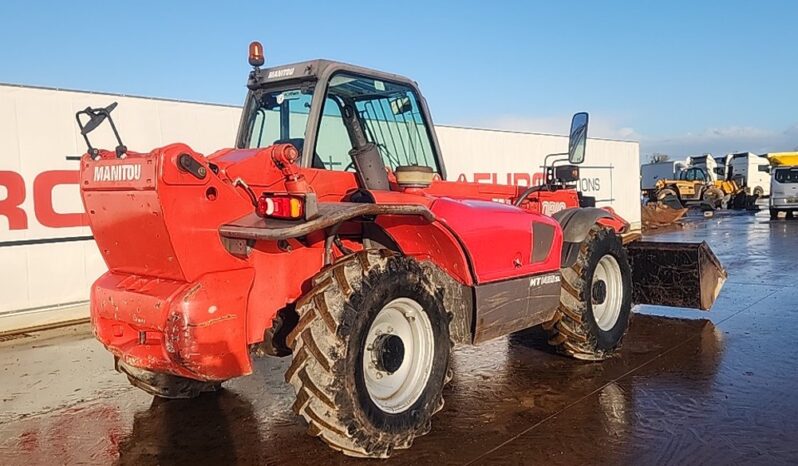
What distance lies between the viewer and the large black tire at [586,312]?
555 centimetres

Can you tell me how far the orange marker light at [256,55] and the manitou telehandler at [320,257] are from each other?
1cm

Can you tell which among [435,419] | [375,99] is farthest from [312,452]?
[375,99]

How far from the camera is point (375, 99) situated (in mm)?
4727

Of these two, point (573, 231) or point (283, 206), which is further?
point (573, 231)

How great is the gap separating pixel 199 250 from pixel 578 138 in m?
3.70

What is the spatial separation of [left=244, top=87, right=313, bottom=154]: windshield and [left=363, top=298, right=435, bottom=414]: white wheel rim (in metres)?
1.23

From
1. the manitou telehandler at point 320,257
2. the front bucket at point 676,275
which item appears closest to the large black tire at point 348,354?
the manitou telehandler at point 320,257

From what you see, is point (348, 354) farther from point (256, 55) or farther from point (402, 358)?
point (256, 55)

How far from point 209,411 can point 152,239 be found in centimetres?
182

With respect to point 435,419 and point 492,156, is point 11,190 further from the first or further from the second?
point 492,156

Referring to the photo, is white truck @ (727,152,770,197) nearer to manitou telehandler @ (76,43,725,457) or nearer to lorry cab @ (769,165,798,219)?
lorry cab @ (769,165,798,219)

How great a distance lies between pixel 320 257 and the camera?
4.08 meters


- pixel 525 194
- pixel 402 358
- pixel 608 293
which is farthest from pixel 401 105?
pixel 608 293

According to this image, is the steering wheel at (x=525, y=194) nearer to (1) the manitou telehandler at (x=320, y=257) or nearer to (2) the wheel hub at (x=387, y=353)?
(1) the manitou telehandler at (x=320, y=257)
